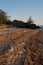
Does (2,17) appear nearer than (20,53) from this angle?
No

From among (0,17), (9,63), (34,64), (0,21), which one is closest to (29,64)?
(34,64)

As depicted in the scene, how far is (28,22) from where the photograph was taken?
553 ft

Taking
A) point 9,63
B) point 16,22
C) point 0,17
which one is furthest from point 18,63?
point 16,22

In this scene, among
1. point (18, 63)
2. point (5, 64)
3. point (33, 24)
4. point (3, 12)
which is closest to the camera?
point (5, 64)

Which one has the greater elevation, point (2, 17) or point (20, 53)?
point (20, 53)

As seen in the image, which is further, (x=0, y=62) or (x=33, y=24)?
(x=33, y=24)

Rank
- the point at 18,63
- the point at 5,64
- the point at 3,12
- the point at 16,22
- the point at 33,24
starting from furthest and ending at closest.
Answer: the point at 33,24 < the point at 16,22 < the point at 3,12 < the point at 18,63 < the point at 5,64

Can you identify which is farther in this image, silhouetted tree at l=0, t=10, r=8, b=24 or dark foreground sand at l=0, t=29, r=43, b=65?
silhouetted tree at l=0, t=10, r=8, b=24

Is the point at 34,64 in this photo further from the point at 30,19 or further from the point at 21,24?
the point at 30,19

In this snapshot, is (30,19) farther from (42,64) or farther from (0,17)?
(42,64)

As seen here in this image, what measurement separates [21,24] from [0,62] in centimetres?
14246

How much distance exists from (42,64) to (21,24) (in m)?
142

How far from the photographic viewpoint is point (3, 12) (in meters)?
112

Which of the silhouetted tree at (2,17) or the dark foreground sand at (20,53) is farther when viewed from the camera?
the silhouetted tree at (2,17)
